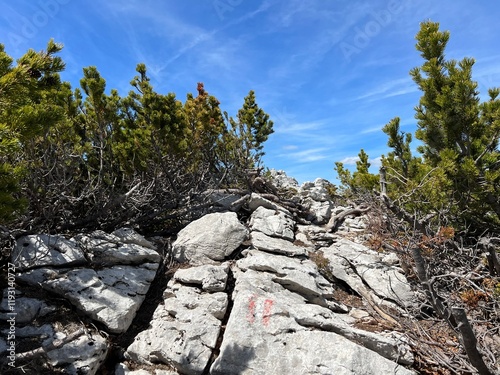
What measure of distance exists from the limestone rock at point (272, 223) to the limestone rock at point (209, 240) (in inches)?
33.6

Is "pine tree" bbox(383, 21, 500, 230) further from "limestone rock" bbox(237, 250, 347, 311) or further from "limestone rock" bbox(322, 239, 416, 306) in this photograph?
"limestone rock" bbox(237, 250, 347, 311)

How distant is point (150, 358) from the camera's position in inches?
172

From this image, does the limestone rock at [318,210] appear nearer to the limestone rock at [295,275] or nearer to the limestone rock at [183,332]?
the limestone rock at [295,275]

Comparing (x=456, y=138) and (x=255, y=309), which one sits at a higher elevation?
(x=456, y=138)

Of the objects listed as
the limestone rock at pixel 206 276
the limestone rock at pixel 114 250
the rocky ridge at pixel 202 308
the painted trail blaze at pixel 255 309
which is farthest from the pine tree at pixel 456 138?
the limestone rock at pixel 114 250

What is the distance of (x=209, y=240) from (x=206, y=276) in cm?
126

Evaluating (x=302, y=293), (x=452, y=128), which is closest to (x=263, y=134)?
(x=452, y=128)

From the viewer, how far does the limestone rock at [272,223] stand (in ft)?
27.0

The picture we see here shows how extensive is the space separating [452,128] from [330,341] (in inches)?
223

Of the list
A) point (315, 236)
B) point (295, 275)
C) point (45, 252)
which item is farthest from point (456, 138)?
point (45, 252)

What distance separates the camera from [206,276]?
227 inches

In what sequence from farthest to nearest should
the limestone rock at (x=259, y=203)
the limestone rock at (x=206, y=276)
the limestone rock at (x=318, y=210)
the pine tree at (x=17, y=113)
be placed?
the limestone rock at (x=318, y=210)
the limestone rock at (x=259, y=203)
the limestone rock at (x=206, y=276)
the pine tree at (x=17, y=113)

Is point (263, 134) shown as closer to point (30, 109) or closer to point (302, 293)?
point (302, 293)

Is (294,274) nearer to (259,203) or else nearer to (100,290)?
(100,290)
